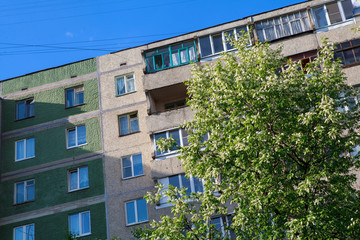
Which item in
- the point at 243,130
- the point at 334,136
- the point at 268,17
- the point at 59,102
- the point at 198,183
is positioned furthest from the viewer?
the point at 59,102

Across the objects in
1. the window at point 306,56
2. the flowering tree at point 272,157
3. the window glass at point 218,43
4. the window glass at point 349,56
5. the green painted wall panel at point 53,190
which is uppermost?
the window glass at point 218,43

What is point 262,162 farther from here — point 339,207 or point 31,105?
point 31,105

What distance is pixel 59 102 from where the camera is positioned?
108ft

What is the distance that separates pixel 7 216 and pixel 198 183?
12.2 metres

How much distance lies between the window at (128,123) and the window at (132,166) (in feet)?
5.73

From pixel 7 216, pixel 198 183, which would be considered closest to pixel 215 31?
pixel 198 183

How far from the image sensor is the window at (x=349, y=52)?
27.5 meters

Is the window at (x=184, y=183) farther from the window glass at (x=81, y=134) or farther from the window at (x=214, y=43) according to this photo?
the window at (x=214, y=43)

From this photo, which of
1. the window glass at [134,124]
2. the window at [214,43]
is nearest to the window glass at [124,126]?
the window glass at [134,124]

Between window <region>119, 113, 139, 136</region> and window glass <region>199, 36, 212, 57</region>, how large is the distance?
18.4 ft

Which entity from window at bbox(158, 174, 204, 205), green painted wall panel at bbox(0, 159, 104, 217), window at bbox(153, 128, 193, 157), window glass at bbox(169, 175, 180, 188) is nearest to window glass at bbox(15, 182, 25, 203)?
green painted wall panel at bbox(0, 159, 104, 217)

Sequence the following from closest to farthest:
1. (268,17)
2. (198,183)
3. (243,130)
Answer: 1. (243,130)
2. (198,183)
3. (268,17)

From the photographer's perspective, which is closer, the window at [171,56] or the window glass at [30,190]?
the window at [171,56]

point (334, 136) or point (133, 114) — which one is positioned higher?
point (133, 114)
